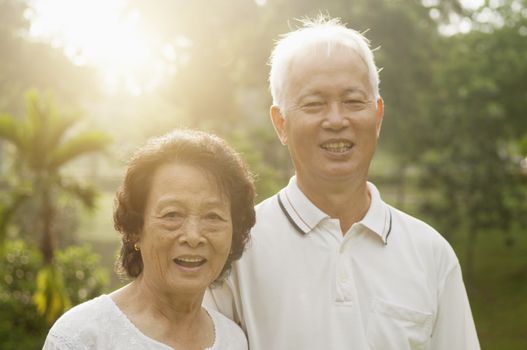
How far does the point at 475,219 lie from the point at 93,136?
902 cm

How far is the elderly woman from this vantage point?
2.30 meters

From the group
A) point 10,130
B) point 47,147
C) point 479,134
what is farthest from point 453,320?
point 479,134

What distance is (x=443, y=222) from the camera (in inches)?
628

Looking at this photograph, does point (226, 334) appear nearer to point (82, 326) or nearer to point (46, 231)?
point (82, 326)

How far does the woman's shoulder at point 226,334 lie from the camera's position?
2484mm

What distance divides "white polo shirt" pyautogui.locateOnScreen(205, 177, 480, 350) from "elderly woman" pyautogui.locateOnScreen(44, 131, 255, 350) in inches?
7.9

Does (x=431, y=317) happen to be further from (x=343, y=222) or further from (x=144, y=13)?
(x=144, y=13)

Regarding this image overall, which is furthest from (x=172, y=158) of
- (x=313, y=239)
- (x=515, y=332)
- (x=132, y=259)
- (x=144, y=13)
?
(x=144, y=13)

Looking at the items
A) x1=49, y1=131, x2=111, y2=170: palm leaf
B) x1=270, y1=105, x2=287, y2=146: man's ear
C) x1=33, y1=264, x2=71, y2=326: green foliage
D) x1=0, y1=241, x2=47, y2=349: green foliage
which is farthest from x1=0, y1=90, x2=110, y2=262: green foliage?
x1=270, y1=105, x2=287, y2=146: man's ear

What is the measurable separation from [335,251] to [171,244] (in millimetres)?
693

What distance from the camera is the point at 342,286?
8.59ft

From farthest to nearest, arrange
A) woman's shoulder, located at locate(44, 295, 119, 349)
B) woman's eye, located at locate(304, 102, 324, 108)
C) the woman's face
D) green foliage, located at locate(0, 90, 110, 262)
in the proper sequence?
green foliage, located at locate(0, 90, 110, 262)
woman's eye, located at locate(304, 102, 324, 108)
the woman's face
woman's shoulder, located at locate(44, 295, 119, 349)

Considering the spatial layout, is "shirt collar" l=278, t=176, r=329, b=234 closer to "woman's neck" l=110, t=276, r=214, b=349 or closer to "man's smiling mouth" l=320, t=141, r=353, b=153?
"man's smiling mouth" l=320, t=141, r=353, b=153

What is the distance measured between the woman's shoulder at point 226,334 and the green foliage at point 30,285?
7.79 meters
